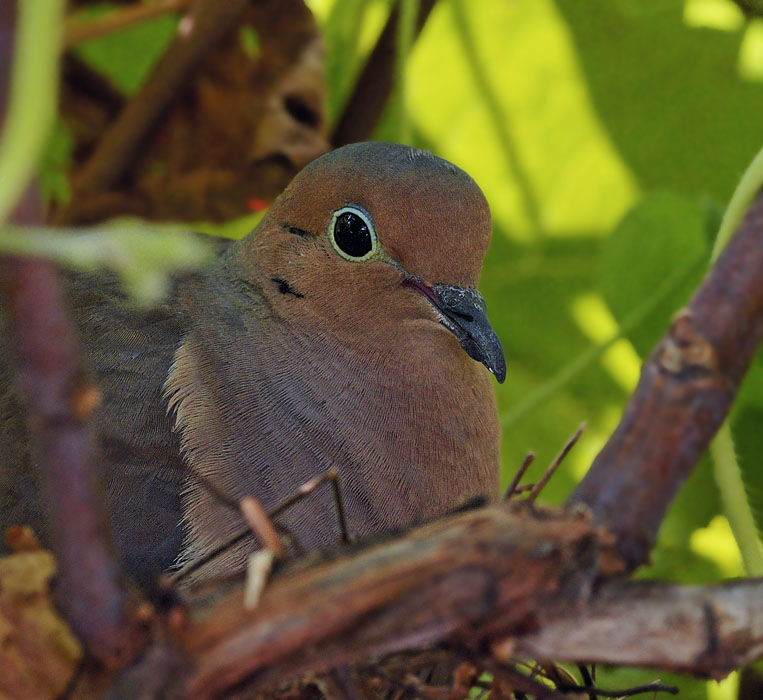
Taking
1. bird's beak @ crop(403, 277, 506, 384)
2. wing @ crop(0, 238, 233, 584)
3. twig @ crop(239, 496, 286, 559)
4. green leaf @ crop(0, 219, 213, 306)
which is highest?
green leaf @ crop(0, 219, 213, 306)

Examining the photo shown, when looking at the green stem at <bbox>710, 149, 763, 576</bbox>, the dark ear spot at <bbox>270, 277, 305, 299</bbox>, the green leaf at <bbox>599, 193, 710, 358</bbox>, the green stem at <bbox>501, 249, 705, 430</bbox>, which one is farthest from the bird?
the green leaf at <bbox>599, 193, 710, 358</bbox>

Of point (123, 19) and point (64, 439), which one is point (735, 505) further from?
point (123, 19)

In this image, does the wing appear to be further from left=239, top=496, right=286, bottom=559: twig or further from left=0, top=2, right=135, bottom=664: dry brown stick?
left=0, top=2, right=135, bottom=664: dry brown stick

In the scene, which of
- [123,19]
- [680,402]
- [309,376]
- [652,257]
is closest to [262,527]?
[680,402]

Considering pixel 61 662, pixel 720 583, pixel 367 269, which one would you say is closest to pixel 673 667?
pixel 720 583

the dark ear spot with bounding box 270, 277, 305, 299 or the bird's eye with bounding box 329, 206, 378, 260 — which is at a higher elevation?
the bird's eye with bounding box 329, 206, 378, 260

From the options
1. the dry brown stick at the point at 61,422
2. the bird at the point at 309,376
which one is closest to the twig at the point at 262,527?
the dry brown stick at the point at 61,422

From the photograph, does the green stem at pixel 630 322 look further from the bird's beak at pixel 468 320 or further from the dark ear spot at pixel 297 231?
the dark ear spot at pixel 297 231
